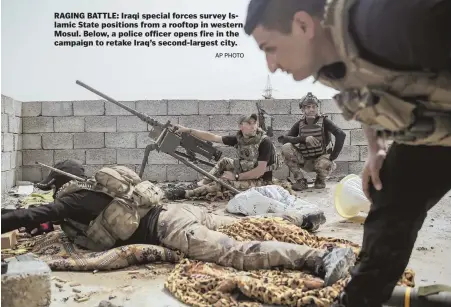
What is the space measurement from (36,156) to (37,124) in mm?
220

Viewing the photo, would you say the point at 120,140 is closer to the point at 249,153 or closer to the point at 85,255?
the point at 249,153

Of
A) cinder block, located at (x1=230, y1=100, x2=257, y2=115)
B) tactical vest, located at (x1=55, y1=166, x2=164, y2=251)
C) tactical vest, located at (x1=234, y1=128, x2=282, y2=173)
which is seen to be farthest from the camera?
cinder block, located at (x1=230, y1=100, x2=257, y2=115)

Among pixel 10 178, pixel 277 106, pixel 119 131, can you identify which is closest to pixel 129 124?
pixel 119 131

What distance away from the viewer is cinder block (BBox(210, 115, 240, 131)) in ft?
11.2

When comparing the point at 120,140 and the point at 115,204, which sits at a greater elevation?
the point at 120,140

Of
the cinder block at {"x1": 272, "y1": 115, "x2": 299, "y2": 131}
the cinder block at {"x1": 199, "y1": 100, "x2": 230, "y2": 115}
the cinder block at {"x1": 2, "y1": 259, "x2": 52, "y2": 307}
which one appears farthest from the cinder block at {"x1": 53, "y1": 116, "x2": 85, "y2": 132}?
the cinder block at {"x1": 2, "y1": 259, "x2": 52, "y2": 307}

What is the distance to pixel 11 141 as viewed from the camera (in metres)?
3.01

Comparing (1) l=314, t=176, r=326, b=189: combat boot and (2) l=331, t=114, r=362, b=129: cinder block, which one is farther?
(2) l=331, t=114, r=362, b=129: cinder block

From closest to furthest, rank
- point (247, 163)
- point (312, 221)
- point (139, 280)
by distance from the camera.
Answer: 1. point (139, 280)
2. point (312, 221)
3. point (247, 163)

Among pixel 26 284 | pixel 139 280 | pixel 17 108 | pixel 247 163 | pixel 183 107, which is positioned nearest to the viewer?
pixel 26 284

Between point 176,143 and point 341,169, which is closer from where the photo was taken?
point 176,143

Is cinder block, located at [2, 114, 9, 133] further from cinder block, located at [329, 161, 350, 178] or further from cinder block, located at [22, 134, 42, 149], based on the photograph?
cinder block, located at [329, 161, 350, 178]

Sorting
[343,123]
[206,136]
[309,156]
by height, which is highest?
[343,123]

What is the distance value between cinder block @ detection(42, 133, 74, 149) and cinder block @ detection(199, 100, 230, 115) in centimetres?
90
